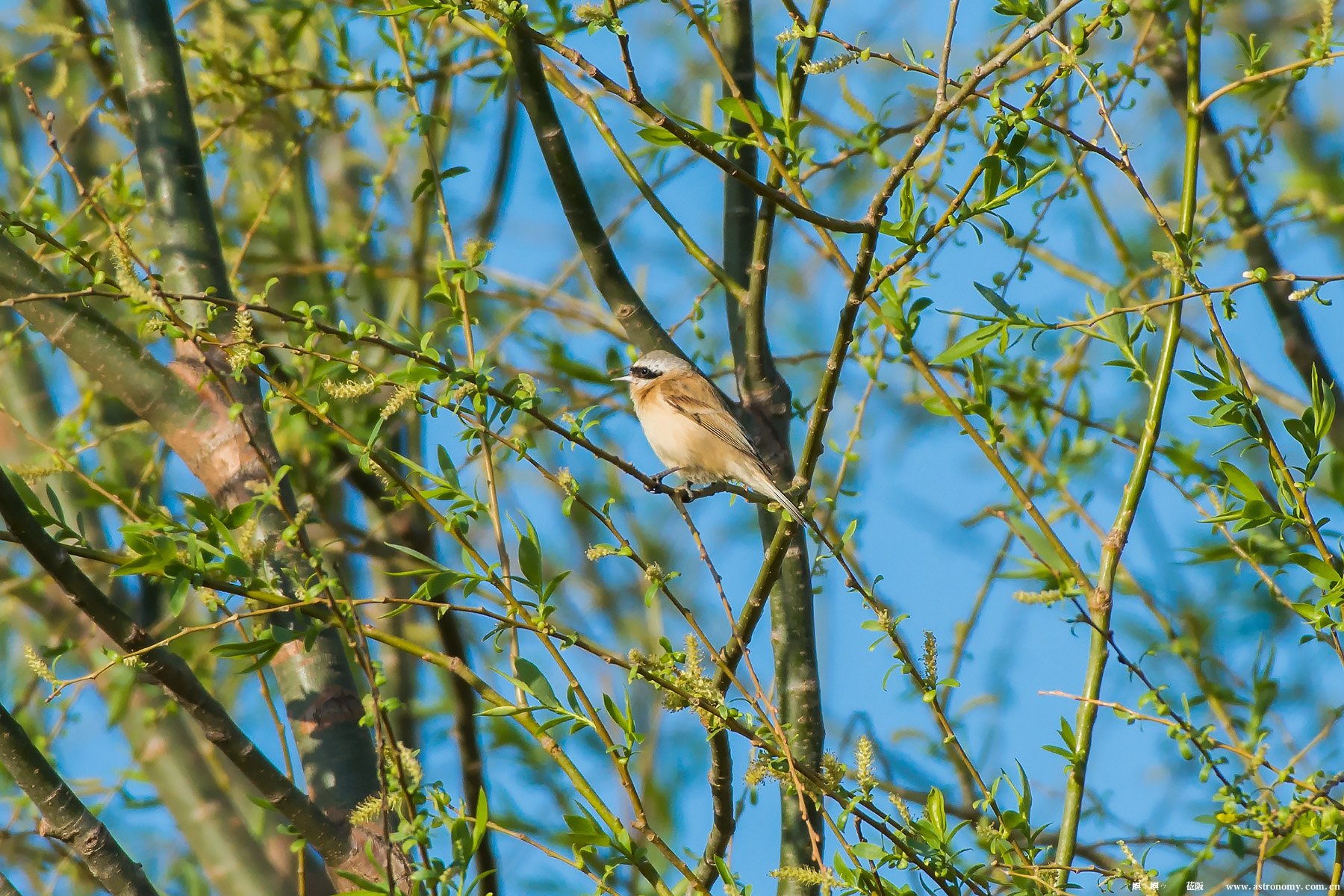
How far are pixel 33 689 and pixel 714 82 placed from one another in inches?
177

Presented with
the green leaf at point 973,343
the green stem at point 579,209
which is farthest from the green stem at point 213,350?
the green leaf at point 973,343

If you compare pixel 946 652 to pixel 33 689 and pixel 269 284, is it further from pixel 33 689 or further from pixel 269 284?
pixel 33 689

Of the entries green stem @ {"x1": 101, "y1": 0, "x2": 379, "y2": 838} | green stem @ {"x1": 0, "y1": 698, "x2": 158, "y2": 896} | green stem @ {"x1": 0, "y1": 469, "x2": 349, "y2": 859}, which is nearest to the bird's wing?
green stem @ {"x1": 101, "y1": 0, "x2": 379, "y2": 838}

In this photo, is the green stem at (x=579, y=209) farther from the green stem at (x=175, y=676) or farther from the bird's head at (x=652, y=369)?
the green stem at (x=175, y=676)

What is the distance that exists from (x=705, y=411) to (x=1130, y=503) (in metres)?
2.79

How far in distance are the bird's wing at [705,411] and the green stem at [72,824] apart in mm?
2888

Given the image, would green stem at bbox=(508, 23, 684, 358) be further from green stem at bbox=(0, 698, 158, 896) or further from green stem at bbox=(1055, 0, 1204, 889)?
green stem at bbox=(0, 698, 158, 896)

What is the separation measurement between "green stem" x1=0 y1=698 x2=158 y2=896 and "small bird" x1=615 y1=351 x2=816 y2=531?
2524 mm

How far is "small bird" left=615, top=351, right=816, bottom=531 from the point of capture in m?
5.08

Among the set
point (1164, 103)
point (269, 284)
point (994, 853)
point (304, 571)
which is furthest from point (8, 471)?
point (1164, 103)

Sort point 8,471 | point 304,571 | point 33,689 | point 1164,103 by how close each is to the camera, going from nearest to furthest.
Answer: point 8,471 < point 304,571 < point 33,689 < point 1164,103

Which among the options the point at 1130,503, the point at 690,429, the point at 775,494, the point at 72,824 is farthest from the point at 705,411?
the point at 72,824

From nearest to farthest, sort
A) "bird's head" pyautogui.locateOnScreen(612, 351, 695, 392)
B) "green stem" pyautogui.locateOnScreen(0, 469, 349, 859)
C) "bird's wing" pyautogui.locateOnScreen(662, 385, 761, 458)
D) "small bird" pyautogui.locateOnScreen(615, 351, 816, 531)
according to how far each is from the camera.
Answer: "green stem" pyautogui.locateOnScreen(0, 469, 349, 859) → "bird's head" pyautogui.locateOnScreen(612, 351, 695, 392) → "small bird" pyautogui.locateOnScreen(615, 351, 816, 531) → "bird's wing" pyautogui.locateOnScreen(662, 385, 761, 458)

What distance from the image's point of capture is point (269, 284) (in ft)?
8.53
